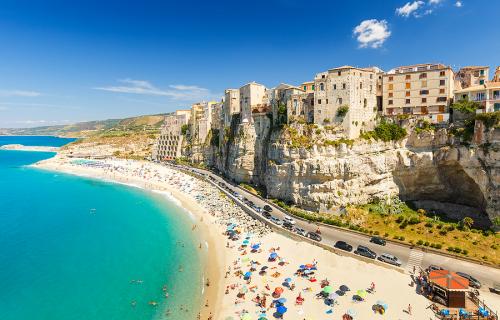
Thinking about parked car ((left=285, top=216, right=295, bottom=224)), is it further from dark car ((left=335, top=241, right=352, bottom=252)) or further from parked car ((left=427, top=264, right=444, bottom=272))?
parked car ((left=427, top=264, right=444, bottom=272))

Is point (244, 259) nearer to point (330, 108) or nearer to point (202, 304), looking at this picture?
point (202, 304)

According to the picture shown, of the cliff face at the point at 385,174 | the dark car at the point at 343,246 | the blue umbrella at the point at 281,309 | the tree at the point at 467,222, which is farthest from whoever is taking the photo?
the cliff face at the point at 385,174

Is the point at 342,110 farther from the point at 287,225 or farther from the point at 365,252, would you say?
the point at 365,252

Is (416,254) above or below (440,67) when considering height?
below

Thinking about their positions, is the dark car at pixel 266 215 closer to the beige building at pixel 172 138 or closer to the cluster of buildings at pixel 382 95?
the cluster of buildings at pixel 382 95

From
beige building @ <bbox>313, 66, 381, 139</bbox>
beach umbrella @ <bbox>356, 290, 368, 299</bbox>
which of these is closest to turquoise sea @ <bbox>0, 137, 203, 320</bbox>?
beach umbrella @ <bbox>356, 290, 368, 299</bbox>

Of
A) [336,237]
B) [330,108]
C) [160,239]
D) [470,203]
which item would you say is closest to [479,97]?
[470,203]

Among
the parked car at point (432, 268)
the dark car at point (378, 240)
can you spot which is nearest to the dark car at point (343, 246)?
the dark car at point (378, 240)

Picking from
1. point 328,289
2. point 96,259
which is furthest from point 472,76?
point 96,259
